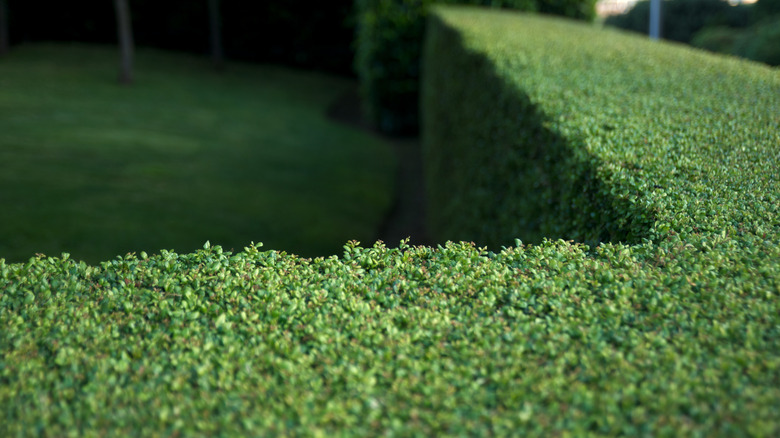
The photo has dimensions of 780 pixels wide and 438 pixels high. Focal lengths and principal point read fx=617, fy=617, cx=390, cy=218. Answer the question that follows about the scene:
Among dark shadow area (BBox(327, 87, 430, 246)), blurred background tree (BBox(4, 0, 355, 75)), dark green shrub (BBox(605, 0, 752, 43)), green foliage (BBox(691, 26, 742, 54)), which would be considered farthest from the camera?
blurred background tree (BBox(4, 0, 355, 75))

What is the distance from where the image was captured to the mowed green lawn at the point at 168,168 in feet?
31.4

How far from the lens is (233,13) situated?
95.8ft

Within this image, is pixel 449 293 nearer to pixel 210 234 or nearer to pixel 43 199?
pixel 210 234

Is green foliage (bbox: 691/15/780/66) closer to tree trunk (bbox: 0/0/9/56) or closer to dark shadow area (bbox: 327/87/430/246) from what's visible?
dark shadow area (bbox: 327/87/430/246)

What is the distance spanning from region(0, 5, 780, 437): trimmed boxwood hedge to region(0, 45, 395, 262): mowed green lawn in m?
6.47

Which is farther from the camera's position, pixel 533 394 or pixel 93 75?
pixel 93 75

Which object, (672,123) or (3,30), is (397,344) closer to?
(672,123)

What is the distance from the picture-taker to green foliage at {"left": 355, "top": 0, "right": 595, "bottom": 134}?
56.8 feet

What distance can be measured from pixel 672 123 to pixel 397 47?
→ 1390cm

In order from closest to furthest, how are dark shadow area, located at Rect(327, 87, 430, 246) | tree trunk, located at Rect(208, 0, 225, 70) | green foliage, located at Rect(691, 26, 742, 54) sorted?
dark shadow area, located at Rect(327, 87, 430, 246) → green foliage, located at Rect(691, 26, 742, 54) → tree trunk, located at Rect(208, 0, 225, 70)

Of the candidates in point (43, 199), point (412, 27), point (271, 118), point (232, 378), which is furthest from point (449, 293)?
point (271, 118)

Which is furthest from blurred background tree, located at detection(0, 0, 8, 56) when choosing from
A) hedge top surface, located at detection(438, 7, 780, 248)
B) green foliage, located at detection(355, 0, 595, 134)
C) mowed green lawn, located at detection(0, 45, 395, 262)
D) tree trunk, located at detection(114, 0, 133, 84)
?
hedge top surface, located at detection(438, 7, 780, 248)

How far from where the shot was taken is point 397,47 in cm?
1789

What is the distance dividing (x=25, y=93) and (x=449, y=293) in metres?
19.1
